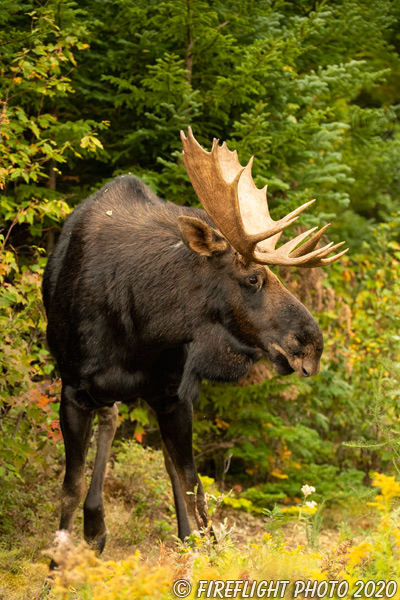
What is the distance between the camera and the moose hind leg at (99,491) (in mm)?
5137

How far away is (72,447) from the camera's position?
4582mm

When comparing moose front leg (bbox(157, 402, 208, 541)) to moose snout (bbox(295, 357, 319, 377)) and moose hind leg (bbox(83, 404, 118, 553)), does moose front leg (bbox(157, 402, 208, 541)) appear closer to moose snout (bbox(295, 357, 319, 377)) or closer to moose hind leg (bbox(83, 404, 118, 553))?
moose hind leg (bbox(83, 404, 118, 553))

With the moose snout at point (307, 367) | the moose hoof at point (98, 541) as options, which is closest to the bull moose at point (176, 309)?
the moose snout at point (307, 367)

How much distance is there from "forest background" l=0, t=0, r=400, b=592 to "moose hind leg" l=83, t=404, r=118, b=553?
0.39 metres

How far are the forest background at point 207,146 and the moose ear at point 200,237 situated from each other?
1.65 metres

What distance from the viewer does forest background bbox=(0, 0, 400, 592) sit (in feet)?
19.6

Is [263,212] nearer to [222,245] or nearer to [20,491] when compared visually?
[222,245]

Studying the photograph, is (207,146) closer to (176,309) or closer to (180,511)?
(176,309)

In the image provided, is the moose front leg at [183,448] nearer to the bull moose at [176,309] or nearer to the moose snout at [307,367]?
the bull moose at [176,309]

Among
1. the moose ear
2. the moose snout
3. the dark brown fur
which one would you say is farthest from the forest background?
the moose snout

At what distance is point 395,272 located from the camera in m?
8.93

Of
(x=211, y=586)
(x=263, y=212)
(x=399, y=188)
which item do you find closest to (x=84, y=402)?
(x=263, y=212)

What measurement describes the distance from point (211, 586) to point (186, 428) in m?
1.98

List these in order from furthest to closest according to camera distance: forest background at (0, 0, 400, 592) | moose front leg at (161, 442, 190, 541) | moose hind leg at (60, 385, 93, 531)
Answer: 1. forest background at (0, 0, 400, 592)
2. moose front leg at (161, 442, 190, 541)
3. moose hind leg at (60, 385, 93, 531)
